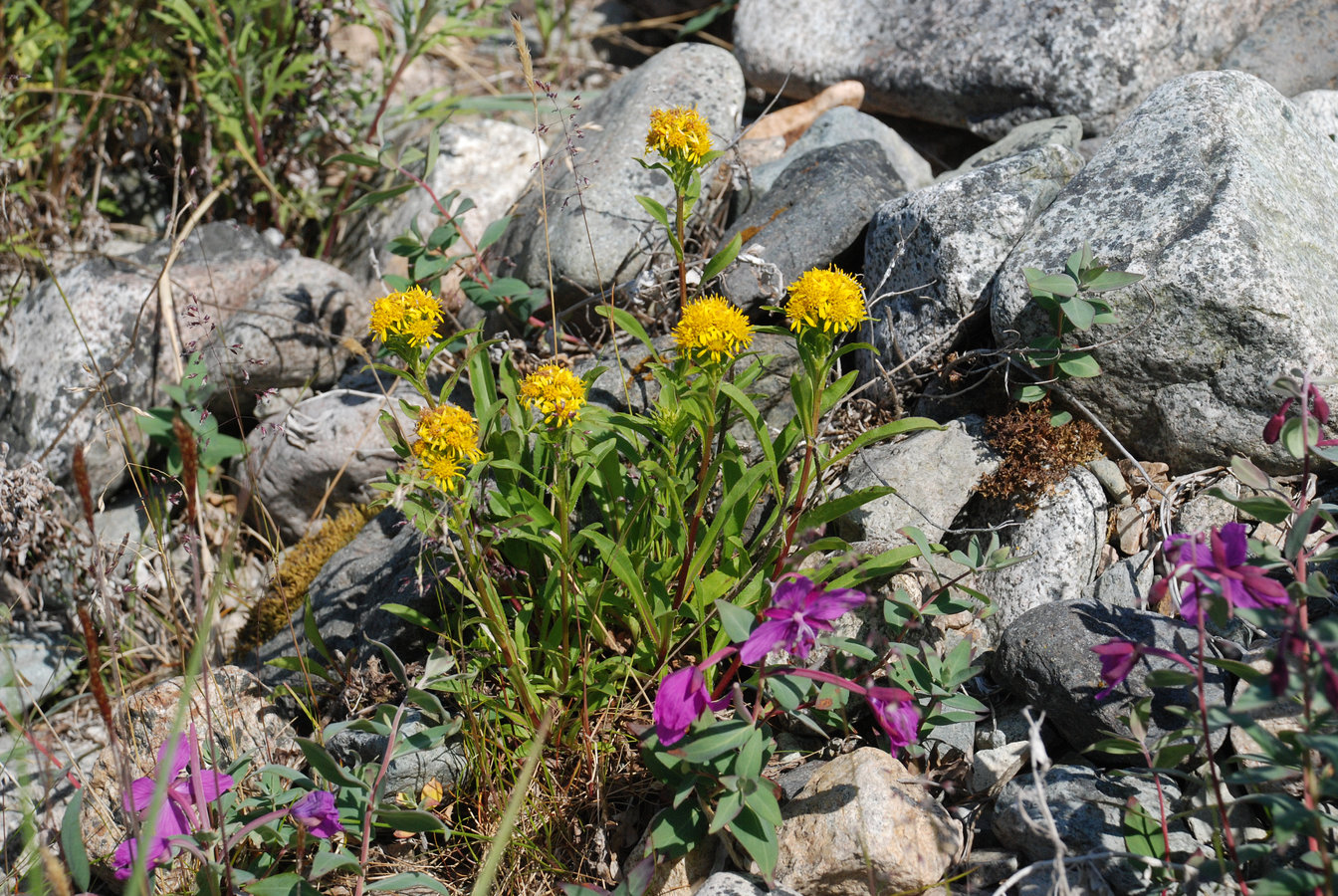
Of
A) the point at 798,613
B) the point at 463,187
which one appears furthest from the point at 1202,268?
the point at 463,187

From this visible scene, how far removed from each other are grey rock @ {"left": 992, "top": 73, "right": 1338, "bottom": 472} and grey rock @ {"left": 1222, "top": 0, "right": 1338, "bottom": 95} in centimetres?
110

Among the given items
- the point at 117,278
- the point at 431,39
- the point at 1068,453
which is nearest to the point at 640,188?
the point at 431,39

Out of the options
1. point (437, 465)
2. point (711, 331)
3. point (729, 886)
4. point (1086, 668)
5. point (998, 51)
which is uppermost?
point (998, 51)

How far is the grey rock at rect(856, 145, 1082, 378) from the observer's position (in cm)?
305

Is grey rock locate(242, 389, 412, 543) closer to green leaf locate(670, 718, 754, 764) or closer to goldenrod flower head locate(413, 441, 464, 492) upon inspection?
goldenrod flower head locate(413, 441, 464, 492)

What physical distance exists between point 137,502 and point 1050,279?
3.72m

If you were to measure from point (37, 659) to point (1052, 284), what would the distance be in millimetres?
3956

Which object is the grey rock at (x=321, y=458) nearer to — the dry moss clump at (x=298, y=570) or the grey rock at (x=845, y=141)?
the dry moss clump at (x=298, y=570)

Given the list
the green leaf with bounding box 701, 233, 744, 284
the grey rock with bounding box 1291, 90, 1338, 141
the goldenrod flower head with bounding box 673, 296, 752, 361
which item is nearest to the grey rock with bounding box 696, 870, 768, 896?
the goldenrod flower head with bounding box 673, 296, 752, 361

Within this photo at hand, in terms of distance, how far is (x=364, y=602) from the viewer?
306 cm

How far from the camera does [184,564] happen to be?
381cm

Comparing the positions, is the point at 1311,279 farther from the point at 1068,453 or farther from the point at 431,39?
the point at 431,39

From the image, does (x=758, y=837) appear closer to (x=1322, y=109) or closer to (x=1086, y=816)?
(x=1086, y=816)

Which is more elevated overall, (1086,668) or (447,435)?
(447,435)
